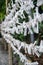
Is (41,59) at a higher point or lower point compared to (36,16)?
lower

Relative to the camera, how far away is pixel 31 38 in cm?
153

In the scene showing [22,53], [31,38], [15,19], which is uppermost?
[15,19]

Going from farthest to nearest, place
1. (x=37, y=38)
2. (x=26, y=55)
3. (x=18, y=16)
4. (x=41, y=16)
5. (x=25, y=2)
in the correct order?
(x=18, y=16)
(x=26, y=55)
(x=37, y=38)
(x=25, y=2)
(x=41, y=16)

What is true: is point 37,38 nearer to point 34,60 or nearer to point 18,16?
point 34,60

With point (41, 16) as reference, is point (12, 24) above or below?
below

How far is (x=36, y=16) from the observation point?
1237 mm

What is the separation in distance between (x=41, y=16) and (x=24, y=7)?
12.0 inches

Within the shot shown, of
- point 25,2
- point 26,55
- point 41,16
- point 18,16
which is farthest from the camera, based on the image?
point 18,16

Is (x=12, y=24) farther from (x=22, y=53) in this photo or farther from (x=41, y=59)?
(x=41, y=59)

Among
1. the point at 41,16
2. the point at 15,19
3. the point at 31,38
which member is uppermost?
the point at 41,16

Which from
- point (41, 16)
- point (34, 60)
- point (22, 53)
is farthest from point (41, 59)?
point (41, 16)

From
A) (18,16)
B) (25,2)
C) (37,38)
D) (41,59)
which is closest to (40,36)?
(37,38)

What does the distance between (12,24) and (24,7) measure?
42 centimetres

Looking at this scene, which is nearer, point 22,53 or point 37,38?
point 37,38
